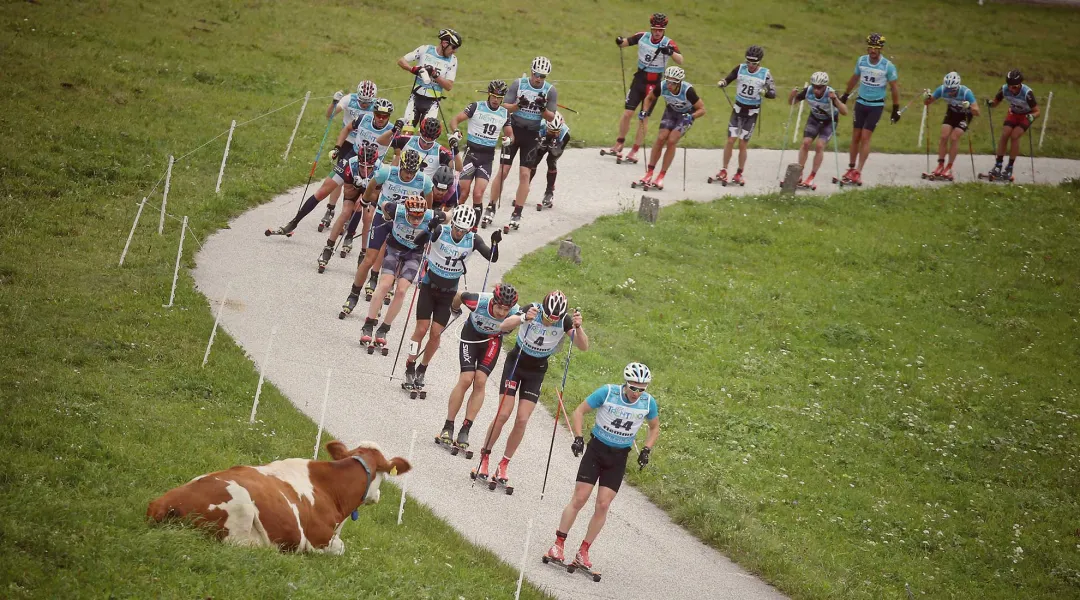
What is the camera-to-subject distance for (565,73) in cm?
3791

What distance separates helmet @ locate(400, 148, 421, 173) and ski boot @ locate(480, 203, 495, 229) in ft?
14.7

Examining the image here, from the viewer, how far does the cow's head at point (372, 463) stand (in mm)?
11617

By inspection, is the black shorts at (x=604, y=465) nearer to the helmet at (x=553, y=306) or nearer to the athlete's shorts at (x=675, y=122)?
the helmet at (x=553, y=306)

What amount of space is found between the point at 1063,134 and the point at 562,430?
29.2 metres

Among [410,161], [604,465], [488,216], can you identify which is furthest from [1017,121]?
[604,465]

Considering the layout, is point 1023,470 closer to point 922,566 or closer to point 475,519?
point 922,566

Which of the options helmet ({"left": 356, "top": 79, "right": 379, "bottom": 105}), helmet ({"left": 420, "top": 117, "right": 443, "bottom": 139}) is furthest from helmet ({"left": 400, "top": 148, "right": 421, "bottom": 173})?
helmet ({"left": 356, "top": 79, "right": 379, "bottom": 105})

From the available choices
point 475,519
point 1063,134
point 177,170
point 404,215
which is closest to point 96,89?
point 177,170

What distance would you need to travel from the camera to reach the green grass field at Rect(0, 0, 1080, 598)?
33.9 ft

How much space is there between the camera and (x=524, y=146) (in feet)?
78.5

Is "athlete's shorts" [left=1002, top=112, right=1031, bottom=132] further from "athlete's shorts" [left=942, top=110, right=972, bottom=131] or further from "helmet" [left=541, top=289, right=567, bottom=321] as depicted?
"helmet" [left=541, top=289, right=567, bottom=321]

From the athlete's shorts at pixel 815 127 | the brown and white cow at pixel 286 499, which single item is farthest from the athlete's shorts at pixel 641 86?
the brown and white cow at pixel 286 499

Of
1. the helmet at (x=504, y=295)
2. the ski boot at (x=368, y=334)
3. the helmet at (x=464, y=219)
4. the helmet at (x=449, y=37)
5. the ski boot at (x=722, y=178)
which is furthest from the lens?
the ski boot at (x=722, y=178)

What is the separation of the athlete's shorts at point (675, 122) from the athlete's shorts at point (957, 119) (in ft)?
27.9
